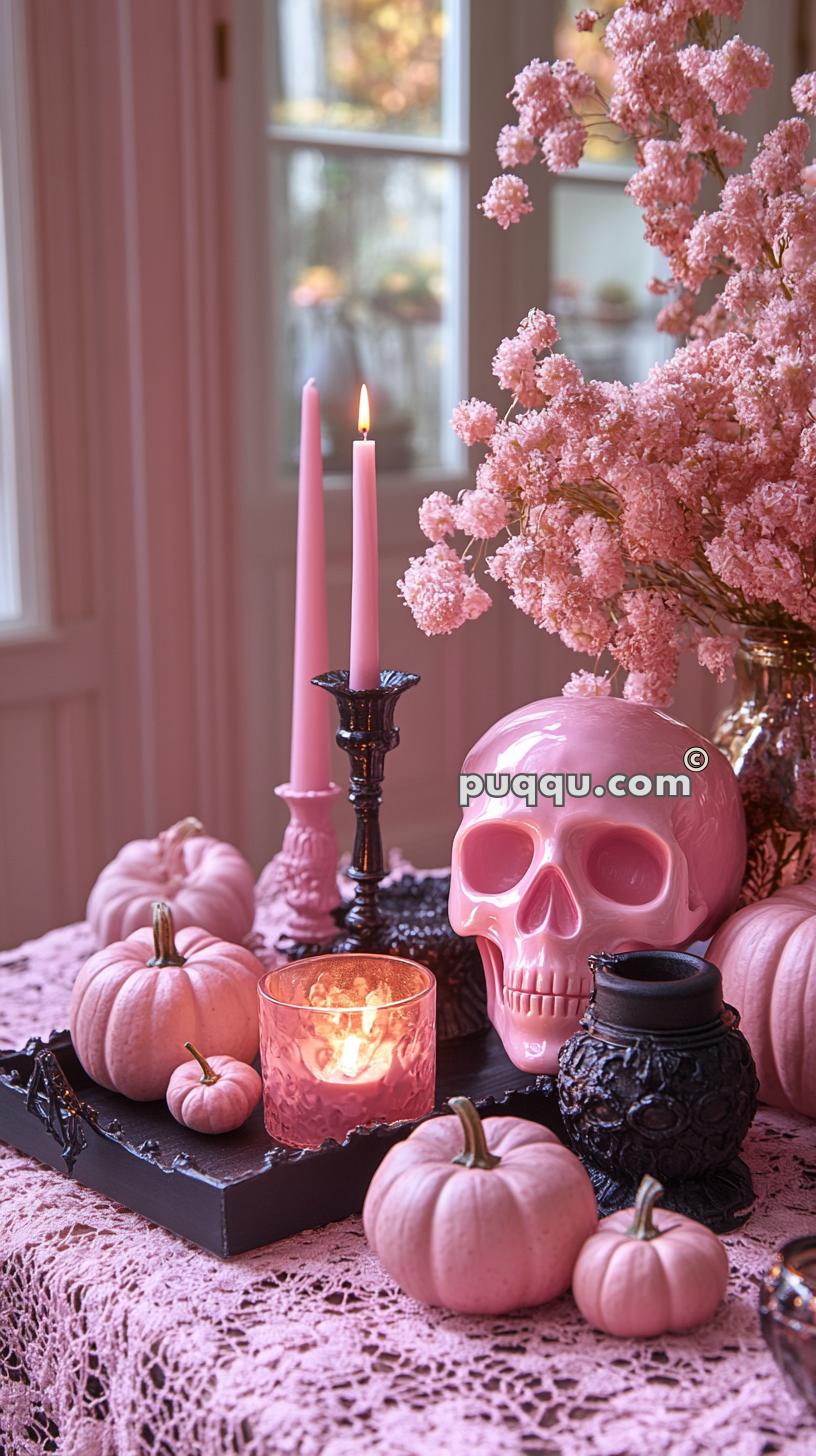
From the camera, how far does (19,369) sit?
7.61ft

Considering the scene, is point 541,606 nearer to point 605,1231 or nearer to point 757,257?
point 757,257

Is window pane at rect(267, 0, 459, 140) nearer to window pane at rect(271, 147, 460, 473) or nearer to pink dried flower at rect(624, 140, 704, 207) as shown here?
window pane at rect(271, 147, 460, 473)

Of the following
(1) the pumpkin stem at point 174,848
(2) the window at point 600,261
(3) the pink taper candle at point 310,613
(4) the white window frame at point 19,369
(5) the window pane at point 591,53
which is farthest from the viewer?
(2) the window at point 600,261

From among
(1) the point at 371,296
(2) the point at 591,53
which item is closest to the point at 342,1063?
(1) the point at 371,296

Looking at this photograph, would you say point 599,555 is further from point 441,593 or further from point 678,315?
point 678,315

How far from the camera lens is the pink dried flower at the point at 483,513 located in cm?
97

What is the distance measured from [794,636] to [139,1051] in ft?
1.71

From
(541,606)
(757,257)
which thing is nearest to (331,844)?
(541,606)

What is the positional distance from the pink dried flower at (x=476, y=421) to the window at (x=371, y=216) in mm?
1845

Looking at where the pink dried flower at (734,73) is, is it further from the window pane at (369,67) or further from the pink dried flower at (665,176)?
the window pane at (369,67)

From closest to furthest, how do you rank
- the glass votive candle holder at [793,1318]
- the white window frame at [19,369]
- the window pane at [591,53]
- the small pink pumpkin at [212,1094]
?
the glass votive candle holder at [793,1318] < the small pink pumpkin at [212,1094] < the white window frame at [19,369] < the window pane at [591,53]

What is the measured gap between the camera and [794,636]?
40.6 inches

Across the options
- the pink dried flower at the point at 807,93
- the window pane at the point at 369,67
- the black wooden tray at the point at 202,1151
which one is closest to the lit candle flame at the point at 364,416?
the pink dried flower at the point at 807,93

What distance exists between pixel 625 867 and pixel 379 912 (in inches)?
7.4
